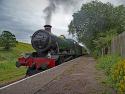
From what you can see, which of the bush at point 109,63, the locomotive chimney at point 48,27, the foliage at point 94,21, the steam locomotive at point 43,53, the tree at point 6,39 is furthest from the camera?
the tree at point 6,39

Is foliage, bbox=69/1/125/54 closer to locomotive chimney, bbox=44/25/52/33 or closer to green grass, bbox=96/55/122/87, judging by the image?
locomotive chimney, bbox=44/25/52/33

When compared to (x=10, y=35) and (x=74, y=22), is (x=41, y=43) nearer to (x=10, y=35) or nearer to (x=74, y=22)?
(x=74, y=22)

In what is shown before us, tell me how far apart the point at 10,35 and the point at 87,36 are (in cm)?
2222

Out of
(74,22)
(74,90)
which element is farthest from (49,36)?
(74,22)

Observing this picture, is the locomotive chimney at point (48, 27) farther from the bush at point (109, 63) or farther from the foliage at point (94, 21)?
the foliage at point (94, 21)

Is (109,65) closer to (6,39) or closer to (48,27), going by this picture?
(48,27)

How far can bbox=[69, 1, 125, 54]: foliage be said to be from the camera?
58.1m

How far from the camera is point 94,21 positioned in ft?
196

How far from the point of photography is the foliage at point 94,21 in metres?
58.1

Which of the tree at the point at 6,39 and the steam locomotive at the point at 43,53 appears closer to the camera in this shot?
the steam locomotive at the point at 43,53

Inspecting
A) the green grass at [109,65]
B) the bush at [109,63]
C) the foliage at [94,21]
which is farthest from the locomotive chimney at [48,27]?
the foliage at [94,21]

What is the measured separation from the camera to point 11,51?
248ft

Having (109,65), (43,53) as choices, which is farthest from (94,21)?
(109,65)

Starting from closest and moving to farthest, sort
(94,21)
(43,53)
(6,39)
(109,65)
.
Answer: (109,65) → (43,53) → (94,21) → (6,39)
